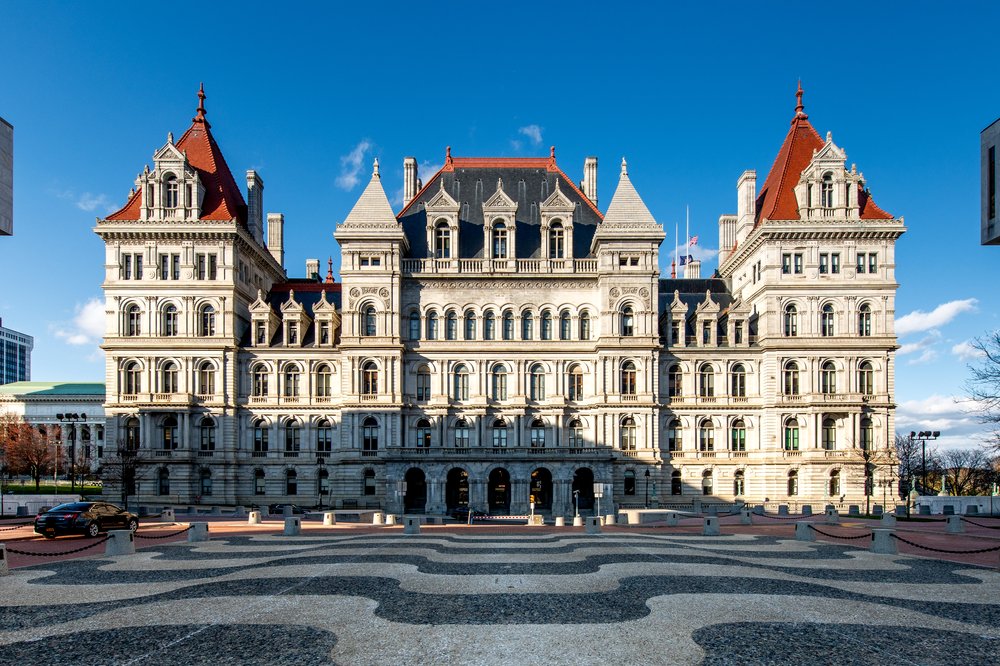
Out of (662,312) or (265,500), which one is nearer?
(265,500)

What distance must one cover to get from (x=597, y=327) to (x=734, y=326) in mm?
11407

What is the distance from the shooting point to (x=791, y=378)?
2240 inches

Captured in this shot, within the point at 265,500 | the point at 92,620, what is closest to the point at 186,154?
the point at 265,500

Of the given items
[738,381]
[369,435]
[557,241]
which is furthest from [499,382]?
[738,381]

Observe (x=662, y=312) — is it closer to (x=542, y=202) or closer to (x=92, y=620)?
(x=542, y=202)

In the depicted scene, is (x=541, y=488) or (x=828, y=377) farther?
(x=541, y=488)

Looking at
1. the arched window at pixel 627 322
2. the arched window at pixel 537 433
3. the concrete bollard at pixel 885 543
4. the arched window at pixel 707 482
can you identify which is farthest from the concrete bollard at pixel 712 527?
the arched window at pixel 627 322

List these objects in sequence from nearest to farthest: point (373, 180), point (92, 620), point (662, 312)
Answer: point (92, 620) → point (373, 180) → point (662, 312)

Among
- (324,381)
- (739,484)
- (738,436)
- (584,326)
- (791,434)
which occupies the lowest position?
(739,484)

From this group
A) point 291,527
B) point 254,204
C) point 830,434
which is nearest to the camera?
point 291,527

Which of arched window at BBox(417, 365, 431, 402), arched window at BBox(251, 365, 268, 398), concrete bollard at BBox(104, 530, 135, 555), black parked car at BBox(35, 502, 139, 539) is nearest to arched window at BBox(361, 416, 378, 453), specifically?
arched window at BBox(417, 365, 431, 402)

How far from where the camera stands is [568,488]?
54.2m

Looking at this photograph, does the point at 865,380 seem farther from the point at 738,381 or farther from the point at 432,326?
the point at 432,326

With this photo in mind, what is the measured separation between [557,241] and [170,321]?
31.8 metres
